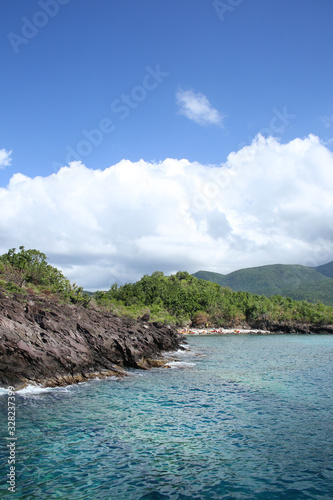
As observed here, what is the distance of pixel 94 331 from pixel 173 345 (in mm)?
26019

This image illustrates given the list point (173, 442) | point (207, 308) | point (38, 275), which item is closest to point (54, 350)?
point (173, 442)

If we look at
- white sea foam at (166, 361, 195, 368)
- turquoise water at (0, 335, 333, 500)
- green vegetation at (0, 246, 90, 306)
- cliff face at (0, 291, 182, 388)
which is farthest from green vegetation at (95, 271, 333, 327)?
turquoise water at (0, 335, 333, 500)

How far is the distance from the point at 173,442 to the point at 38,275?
76.1 meters

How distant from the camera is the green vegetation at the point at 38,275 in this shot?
3039 inches

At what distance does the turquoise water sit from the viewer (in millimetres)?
12578

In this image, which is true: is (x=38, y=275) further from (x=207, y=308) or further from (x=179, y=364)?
(x=207, y=308)

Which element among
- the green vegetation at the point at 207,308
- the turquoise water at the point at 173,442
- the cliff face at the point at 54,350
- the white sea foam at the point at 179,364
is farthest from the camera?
the green vegetation at the point at 207,308

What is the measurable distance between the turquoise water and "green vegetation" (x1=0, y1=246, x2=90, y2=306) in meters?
53.3

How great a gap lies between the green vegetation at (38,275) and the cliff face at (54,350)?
38.6 meters

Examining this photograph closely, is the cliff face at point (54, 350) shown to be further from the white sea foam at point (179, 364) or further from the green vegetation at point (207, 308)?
the green vegetation at point (207, 308)

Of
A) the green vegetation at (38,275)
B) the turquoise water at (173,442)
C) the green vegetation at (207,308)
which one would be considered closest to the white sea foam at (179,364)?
the turquoise water at (173,442)

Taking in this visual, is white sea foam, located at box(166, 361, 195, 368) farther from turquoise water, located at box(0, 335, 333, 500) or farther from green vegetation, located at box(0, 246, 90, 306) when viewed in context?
green vegetation, located at box(0, 246, 90, 306)

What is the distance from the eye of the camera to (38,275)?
84375 millimetres

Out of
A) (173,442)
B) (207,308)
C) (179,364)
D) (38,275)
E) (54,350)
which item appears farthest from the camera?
(207,308)
